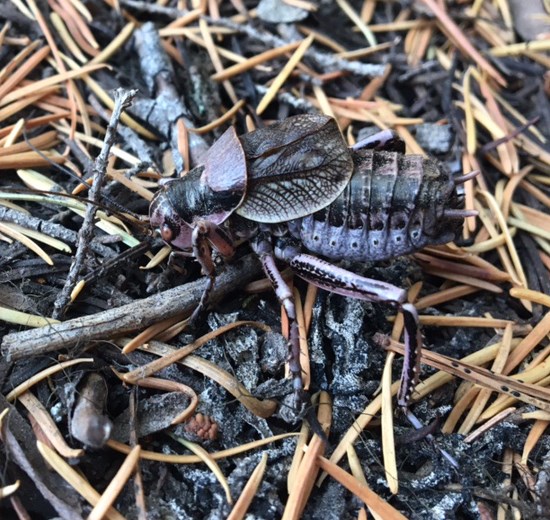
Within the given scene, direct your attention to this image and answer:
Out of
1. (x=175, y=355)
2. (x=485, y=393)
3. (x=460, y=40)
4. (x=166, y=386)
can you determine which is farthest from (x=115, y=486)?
(x=460, y=40)

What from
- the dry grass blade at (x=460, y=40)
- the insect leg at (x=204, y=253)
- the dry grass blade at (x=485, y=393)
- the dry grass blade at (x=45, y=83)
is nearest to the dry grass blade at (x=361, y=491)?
the dry grass blade at (x=485, y=393)

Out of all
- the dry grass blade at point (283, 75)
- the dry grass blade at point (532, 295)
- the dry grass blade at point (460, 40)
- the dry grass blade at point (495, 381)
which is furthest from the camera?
the dry grass blade at point (460, 40)

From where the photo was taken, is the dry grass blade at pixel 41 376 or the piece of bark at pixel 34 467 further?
the dry grass blade at pixel 41 376

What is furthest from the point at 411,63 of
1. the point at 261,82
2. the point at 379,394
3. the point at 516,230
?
the point at 379,394

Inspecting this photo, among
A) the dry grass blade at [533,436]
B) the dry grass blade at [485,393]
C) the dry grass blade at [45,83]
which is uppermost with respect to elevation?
the dry grass blade at [45,83]

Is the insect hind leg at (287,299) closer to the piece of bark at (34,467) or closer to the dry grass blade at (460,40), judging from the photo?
the piece of bark at (34,467)

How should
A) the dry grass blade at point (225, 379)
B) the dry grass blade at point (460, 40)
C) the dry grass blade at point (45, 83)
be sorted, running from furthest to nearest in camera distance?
the dry grass blade at point (460, 40) < the dry grass blade at point (45, 83) < the dry grass blade at point (225, 379)

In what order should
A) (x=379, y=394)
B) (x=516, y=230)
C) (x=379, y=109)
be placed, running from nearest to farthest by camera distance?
(x=379, y=394)
(x=516, y=230)
(x=379, y=109)

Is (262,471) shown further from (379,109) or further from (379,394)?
(379,109)

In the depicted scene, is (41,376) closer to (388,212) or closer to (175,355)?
(175,355)
